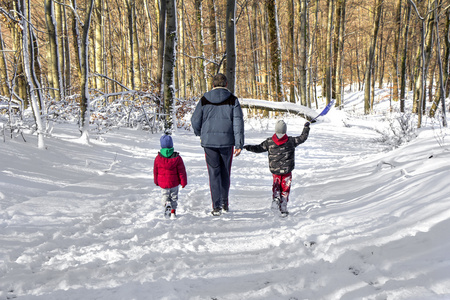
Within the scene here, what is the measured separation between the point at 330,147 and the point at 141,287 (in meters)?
8.75

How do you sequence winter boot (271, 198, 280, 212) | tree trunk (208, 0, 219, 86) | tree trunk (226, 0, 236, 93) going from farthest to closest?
tree trunk (208, 0, 219, 86) < tree trunk (226, 0, 236, 93) < winter boot (271, 198, 280, 212)

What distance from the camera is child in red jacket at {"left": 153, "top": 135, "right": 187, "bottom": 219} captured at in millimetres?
4035

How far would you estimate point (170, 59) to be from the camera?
1053 centimetres

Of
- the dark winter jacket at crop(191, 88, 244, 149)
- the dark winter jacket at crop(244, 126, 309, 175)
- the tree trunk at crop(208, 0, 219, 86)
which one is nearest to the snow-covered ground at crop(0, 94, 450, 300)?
the dark winter jacket at crop(244, 126, 309, 175)

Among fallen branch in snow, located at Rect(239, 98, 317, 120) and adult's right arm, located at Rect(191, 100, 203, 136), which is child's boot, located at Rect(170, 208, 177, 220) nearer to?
adult's right arm, located at Rect(191, 100, 203, 136)

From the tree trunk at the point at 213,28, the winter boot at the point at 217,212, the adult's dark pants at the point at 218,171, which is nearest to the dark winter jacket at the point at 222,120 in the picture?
the adult's dark pants at the point at 218,171

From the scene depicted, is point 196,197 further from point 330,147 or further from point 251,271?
point 330,147

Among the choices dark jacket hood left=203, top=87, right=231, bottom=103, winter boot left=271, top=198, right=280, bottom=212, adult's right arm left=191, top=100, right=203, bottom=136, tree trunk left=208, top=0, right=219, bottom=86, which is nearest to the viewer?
dark jacket hood left=203, top=87, right=231, bottom=103

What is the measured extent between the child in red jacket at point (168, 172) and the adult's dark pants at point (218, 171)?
0.42 metres

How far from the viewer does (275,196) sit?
4.38 m

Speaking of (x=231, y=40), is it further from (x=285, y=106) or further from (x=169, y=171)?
(x=169, y=171)

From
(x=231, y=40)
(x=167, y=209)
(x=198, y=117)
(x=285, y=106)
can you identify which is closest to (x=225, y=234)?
(x=167, y=209)

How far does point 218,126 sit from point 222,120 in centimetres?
10

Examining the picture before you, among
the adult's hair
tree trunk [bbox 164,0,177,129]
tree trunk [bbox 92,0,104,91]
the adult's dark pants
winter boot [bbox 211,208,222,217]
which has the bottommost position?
winter boot [bbox 211,208,222,217]
